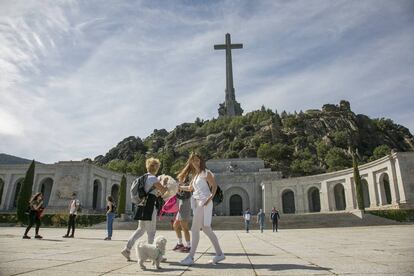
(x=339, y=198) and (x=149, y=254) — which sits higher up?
(x=339, y=198)

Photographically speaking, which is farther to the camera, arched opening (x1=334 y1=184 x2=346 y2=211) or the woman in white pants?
arched opening (x1=334 y1=184 x2=346 y2=211)

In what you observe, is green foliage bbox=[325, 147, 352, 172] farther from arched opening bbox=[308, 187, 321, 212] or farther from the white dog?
the white dog

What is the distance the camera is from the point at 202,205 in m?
5.78

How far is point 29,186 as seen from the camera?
3091cm

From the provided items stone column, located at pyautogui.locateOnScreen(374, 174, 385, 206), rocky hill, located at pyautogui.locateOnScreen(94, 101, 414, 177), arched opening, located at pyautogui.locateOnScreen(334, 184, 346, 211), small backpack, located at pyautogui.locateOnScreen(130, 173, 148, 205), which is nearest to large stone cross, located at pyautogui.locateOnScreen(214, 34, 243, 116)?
rocky hill, located at pyautogui.locateOnScreen(94, 101, 414, 177)

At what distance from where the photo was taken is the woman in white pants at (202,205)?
5.64m

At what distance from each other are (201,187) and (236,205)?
45087 mm

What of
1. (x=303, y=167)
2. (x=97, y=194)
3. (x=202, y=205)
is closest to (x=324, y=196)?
(x=303, y=167)

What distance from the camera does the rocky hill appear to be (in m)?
74.4

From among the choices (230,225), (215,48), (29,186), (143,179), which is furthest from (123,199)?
(215,48)

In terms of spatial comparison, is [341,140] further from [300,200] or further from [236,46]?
[300,200]

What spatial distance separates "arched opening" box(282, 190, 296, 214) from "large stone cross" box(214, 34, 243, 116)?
183 ft

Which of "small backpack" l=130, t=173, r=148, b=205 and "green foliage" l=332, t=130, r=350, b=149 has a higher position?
"green foliage" l=332, t=130, r=350, b=149

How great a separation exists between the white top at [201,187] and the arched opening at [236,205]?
4475cm
